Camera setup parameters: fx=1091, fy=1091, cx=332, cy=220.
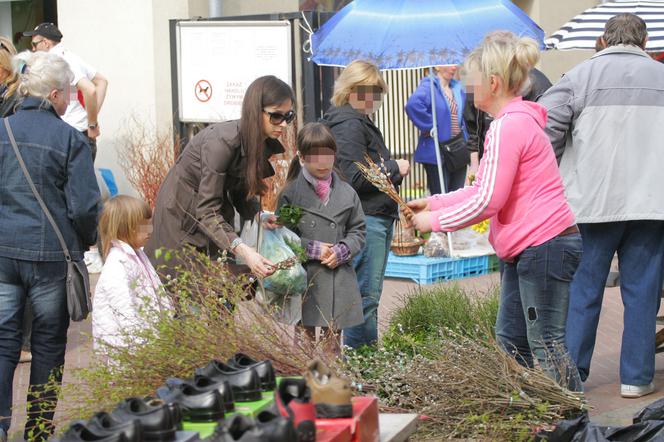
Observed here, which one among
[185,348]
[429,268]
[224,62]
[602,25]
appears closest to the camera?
[185,348]

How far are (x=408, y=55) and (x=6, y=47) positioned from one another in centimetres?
314

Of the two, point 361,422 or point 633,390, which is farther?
point 633,390

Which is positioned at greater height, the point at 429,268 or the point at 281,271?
the point at 281,271

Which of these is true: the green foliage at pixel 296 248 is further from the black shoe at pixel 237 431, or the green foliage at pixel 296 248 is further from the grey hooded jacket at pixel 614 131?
the black shoe at pixel 237 431

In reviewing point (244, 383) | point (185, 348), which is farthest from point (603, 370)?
point (244, 383)

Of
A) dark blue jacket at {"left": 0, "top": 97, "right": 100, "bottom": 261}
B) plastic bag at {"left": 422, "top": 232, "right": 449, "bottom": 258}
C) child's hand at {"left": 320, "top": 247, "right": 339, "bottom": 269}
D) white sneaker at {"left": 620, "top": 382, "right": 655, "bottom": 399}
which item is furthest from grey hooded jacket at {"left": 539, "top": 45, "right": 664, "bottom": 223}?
plastic bag at {"left": 422, "top": 232, "right": 449, "bottom": 258}

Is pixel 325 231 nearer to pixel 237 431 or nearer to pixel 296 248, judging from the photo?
pixel 296 248

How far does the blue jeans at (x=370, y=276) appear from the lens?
6.40m

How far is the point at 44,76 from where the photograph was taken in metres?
5.07

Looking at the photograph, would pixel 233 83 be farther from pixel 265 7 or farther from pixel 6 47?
pixel 6 47

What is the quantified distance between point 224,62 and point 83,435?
853 cm

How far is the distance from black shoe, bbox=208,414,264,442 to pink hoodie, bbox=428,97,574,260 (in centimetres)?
209

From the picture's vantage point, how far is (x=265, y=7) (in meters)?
13.3

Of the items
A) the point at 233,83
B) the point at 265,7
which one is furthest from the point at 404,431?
the point at 265,7
